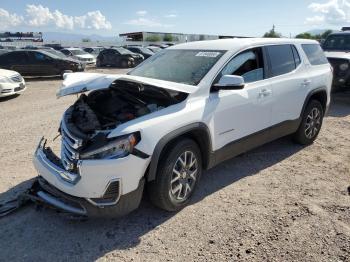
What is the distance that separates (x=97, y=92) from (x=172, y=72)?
972 mm

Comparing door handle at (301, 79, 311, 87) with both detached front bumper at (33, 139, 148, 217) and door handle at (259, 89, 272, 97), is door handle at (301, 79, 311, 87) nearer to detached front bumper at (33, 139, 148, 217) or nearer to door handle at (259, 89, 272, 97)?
door handle at (259, 89, 272, 97)

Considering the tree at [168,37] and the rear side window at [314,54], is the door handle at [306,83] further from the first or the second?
the tree at [168,37]

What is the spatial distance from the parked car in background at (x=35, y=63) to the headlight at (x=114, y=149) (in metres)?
14.7

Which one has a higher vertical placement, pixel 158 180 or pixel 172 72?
pixel 172 72

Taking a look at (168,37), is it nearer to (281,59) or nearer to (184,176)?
(281,59)

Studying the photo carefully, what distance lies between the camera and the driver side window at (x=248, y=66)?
4312mm

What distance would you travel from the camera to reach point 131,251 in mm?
3268

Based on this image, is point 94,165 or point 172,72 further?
point 172,72

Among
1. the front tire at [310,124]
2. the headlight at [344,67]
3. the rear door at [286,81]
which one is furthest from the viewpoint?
the headlight at [344,67]

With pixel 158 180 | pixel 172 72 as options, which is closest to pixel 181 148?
pixel 158 180

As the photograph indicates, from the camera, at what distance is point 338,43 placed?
11.4m

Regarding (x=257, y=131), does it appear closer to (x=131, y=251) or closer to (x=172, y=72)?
(x=172, y=72)

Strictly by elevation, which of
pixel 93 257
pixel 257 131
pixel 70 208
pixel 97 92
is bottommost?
pixel 93 257

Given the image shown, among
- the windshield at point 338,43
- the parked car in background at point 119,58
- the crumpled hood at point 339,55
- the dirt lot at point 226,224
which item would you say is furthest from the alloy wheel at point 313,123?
the parked car in background at point 119,58
